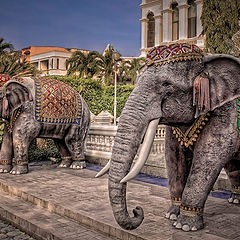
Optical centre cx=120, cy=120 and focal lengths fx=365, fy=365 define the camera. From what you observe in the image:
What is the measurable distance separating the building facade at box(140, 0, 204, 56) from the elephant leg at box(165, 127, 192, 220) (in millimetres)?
26327

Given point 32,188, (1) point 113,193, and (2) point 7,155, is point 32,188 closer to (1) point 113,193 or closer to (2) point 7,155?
(2) point 7,155

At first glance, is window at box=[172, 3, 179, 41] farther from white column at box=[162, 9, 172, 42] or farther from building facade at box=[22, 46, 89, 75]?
building facade at box=[22, 46, 89, 75]

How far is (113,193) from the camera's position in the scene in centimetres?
351

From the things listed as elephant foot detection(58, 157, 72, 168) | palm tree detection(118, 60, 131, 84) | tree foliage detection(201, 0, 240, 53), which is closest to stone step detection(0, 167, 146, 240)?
elephant foot detection(58, 157, 72, 168)

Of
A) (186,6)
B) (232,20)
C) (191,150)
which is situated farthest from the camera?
(186,6)

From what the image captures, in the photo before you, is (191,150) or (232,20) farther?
(232,20)

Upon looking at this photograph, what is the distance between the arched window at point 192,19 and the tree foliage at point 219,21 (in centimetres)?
1089

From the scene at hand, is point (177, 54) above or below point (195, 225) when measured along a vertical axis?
above

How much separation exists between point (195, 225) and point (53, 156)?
25.4 ft

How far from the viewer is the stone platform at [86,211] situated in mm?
4238

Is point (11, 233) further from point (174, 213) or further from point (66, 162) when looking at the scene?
point (66, 162)

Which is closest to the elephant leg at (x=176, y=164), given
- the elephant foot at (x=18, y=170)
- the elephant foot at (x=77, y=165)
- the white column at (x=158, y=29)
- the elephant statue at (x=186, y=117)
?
the elephant statue at (x=186, y=117)

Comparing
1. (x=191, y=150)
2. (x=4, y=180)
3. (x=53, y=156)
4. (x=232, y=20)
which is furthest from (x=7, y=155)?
(x=232, y=20)

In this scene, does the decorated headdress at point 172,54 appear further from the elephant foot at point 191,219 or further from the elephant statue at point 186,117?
the elephant foot at point 191,219
